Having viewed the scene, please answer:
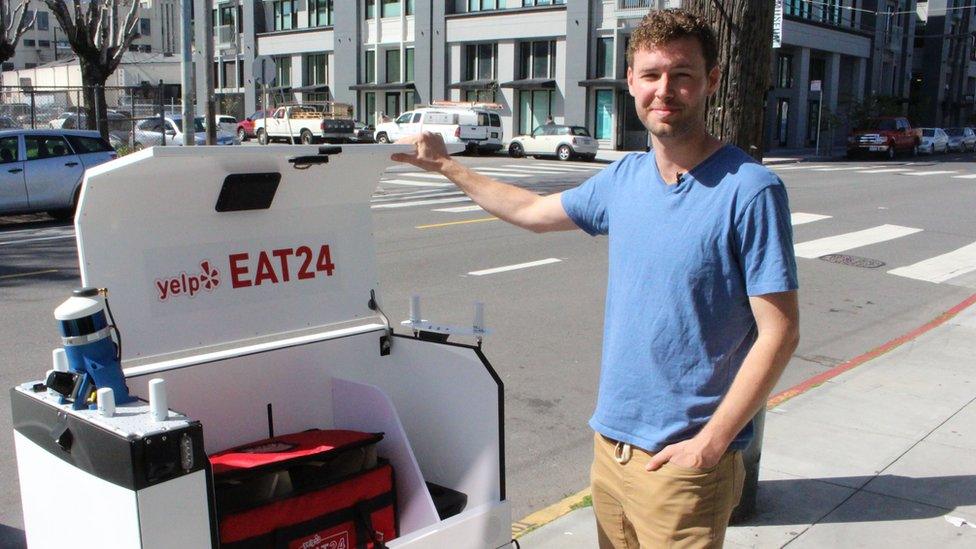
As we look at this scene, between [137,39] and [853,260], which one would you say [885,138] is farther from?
[137,39]

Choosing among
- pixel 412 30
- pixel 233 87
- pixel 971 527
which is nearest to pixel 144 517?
pixel 971 527

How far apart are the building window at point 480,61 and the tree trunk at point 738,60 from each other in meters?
41.6

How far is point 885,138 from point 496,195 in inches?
1634

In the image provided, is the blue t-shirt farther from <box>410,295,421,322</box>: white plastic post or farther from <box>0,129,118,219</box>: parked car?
A: <box>0,129,118,219</box>: parked car

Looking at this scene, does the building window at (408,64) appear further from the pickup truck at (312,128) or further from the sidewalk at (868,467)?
the sidewalk at (868,467)

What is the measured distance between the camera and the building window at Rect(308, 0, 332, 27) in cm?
5278

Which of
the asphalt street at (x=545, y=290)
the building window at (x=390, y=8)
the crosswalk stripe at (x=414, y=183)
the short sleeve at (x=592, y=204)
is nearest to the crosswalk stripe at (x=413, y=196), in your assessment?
the asphalt street at (x=545, y=290)

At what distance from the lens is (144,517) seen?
86.5 inches

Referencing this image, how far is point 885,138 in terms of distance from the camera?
4028cm

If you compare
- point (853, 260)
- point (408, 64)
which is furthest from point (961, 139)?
point (853, 260)

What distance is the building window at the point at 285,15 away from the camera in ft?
181

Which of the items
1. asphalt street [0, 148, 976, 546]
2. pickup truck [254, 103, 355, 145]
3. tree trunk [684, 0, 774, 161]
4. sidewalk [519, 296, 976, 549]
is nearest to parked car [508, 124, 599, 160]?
pickup truck [254, 103, 355, 145]

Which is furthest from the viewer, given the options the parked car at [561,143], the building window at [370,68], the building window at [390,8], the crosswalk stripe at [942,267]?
the building window at [370,68]

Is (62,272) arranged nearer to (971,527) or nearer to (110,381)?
(110,381)
